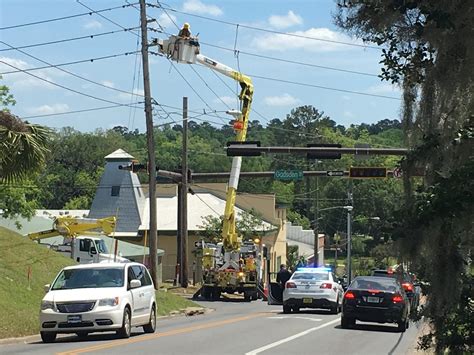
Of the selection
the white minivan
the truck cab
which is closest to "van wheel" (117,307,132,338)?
the white minivan

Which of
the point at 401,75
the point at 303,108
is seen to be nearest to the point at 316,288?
the point at 401,75

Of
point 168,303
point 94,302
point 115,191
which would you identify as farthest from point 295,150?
point 115,191

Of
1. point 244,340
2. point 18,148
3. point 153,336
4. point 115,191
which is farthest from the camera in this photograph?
point 115,191

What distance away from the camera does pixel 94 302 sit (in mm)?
19766

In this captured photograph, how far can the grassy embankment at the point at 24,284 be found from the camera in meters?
22.4

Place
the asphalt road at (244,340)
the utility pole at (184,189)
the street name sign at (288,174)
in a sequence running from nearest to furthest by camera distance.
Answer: the asphalt road at (244,340), the street name sign at (288,174), the utility pole at (184,189)

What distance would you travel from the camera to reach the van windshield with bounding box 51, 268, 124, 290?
20.8 metres

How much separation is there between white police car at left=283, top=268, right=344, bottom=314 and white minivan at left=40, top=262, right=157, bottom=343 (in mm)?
10247

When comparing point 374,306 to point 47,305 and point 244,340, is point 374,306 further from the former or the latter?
point 47,305

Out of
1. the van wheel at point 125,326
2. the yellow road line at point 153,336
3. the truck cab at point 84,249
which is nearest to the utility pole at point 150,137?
the yellow road line at point 153,336

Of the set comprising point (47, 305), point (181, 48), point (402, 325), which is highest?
point (181, 48)

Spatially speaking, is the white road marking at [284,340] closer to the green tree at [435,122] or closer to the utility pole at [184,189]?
the green tree at [435,122]

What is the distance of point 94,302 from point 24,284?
8.19m

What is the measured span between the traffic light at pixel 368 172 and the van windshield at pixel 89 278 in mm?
17225
